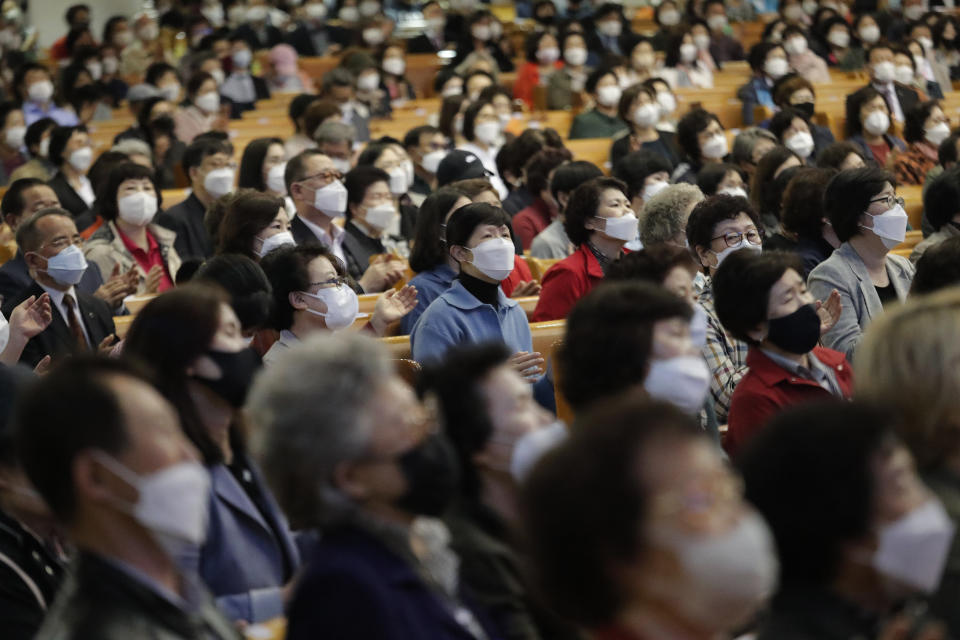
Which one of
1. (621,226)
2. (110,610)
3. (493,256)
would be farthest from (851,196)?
(110,610)

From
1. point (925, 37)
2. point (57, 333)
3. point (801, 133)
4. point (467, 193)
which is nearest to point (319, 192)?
point (467, 193)

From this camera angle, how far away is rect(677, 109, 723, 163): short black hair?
7.39 metres

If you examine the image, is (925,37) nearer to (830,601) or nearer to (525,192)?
(525,192)

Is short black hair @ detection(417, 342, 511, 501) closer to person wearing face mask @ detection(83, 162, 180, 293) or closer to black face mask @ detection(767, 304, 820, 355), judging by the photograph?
black face mask @ detection(767, 304, 820, 355)

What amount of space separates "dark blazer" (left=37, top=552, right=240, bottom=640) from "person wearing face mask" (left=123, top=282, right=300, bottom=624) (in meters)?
0.57

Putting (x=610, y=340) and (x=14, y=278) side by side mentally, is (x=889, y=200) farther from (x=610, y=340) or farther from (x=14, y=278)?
(x=14, y=278)

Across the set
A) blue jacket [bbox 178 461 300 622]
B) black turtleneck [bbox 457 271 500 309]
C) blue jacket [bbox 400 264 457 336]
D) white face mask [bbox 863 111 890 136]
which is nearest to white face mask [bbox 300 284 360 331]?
black turtleneck [bbox 457 271 500 309]

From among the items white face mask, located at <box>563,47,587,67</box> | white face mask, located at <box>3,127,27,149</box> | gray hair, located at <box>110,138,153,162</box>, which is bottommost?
white face mask, located at <box>563,47,587,67</box>

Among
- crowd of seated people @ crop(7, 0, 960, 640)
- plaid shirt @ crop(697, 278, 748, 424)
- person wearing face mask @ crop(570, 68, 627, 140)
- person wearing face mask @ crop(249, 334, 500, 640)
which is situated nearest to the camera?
crowd of seated people @ crop(7, 0, 960, 640)

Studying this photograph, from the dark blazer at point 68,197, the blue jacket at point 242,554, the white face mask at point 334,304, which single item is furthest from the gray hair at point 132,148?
the blue jacket at point 242,554

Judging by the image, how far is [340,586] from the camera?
1.87 metres

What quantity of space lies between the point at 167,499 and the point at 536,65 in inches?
390

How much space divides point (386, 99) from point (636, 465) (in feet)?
31.1

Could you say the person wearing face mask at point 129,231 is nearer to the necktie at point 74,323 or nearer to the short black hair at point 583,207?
the necktie at point 74,323
